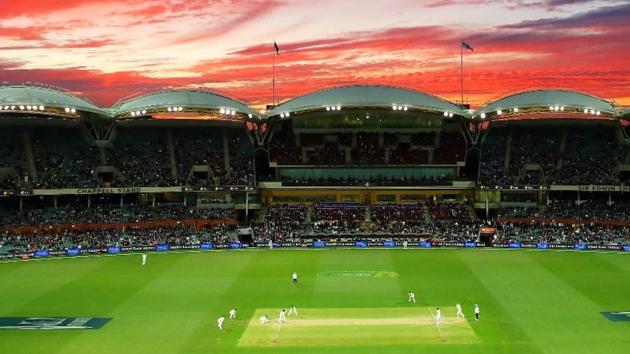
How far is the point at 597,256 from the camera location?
184ft

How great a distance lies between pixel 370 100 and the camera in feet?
219

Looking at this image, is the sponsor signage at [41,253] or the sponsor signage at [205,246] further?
the sponsor signage at [205,246]

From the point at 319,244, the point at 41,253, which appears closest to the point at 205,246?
the point at 319,244

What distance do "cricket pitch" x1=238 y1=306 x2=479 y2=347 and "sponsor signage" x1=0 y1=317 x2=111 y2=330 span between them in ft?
27.8

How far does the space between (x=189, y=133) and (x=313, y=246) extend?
25787mm

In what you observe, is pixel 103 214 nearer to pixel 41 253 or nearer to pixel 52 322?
pixel 41 253

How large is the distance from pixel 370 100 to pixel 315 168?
483 inches

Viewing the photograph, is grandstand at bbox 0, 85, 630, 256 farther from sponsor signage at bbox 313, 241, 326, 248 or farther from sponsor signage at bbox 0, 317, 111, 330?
sponsor signage at bbox 0, 317, 111, 330

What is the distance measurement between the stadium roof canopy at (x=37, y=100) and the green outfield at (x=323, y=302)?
597 inches

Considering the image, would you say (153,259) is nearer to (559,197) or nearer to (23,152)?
(23,152)

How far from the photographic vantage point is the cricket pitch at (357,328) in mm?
31078

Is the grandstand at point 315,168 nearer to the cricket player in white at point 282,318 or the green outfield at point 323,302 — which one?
the green outfield at point 323,302

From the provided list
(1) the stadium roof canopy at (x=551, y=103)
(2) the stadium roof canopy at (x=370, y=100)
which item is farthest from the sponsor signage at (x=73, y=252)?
(1) the stadium roof canopy at (x=551, y=103)

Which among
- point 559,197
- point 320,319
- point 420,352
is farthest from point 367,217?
point 420,352
